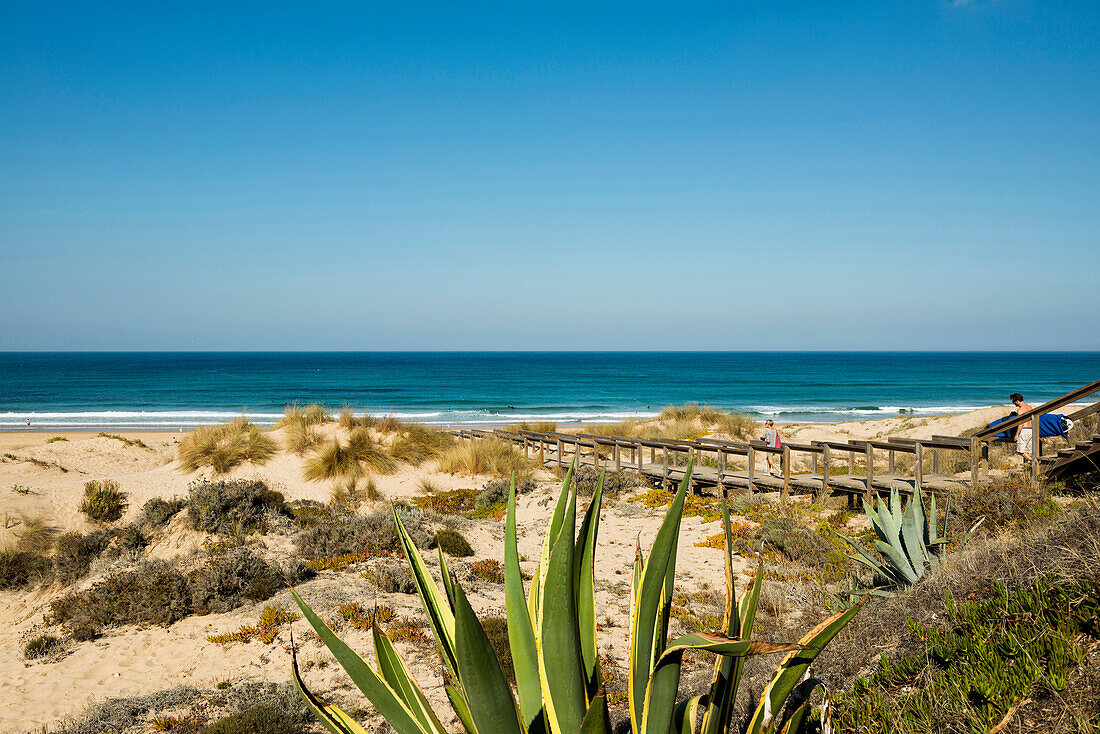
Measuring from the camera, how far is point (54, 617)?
6207 mm

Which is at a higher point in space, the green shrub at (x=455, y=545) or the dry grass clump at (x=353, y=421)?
the dry grass clump at (x=353, y=421)

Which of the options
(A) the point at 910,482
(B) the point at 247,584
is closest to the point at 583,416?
(A) the point at 910,482

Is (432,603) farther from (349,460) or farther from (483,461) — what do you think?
(483,461)

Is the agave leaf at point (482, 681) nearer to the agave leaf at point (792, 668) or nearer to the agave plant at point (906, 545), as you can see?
the agave leaf at point (792, 668)

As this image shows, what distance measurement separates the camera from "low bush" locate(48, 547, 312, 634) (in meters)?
5.99

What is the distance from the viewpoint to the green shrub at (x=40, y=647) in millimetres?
5355

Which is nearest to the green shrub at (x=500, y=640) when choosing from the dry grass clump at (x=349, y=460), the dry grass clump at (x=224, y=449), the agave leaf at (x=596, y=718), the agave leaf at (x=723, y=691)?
the agave leaf at (x=723, y=691)

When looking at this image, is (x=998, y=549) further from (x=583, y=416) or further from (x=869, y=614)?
(x=583, y=416)

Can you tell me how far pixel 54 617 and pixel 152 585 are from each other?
0.93 m

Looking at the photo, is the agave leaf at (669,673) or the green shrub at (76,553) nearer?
the agave leaf at (669,673)

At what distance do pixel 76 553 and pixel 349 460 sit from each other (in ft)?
19.8

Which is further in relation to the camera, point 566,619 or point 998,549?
point 998,549

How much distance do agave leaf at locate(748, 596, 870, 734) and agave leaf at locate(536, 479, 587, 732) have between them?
53 cm

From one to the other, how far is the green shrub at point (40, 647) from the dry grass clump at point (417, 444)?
9.04 metres
